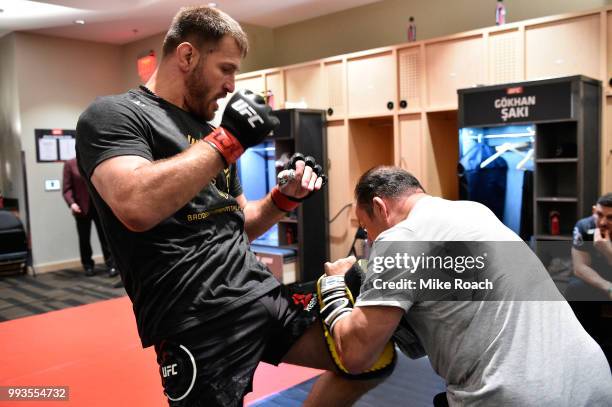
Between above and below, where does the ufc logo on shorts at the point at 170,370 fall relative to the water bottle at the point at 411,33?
below

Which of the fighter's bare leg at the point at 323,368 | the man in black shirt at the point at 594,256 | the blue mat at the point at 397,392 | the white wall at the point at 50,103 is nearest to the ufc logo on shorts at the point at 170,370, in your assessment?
the fighter's bare leg at the point at 323,368

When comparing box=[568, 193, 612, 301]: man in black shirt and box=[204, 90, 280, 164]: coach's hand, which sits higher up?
box=[204, 90, 280, 164]: coach's hand

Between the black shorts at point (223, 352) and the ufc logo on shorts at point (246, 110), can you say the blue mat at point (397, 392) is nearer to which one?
the black shorts at point (223, 352)

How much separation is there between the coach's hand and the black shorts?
0.52 meters

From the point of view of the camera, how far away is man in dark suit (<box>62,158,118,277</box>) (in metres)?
7.16

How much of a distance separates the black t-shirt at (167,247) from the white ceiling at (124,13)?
16.8ft

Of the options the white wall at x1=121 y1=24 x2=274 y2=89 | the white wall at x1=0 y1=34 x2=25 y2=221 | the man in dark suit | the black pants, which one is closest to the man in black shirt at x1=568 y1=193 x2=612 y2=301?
the white wall at x1=121 y1=24 x2=274 y2=89

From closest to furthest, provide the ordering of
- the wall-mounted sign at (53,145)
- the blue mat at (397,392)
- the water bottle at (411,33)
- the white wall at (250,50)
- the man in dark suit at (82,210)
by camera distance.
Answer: the blue mat at (397,392), the water bottle at (411,33), the man in dark suit at (82,210), the white wall at (250,50), the wall-mounted sign at (53,145)

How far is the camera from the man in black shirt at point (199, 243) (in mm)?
1463

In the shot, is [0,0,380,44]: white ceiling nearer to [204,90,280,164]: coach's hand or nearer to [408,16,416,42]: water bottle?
[408,16,416,42]: water bottle

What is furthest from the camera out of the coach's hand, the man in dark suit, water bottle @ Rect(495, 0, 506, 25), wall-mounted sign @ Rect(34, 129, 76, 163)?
wall-mounted sign @ Rect(34, 129, 76, 163)

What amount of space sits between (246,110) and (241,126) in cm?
5

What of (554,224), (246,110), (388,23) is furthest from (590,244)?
(388,23)

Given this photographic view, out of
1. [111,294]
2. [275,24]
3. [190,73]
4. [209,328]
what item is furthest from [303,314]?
[275,24]
